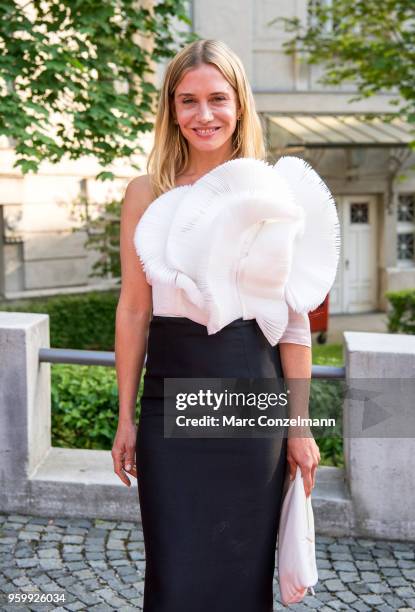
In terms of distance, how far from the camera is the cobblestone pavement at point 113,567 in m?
3.65

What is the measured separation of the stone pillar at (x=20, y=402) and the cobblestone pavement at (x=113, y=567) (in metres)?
0.24

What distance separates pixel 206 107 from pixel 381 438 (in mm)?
2322

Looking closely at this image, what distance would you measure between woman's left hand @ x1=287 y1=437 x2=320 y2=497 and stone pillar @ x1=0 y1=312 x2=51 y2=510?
2.26 m

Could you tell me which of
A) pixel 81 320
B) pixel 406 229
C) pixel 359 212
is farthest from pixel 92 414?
pixel 406 229

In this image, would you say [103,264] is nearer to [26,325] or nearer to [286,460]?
[26,325]

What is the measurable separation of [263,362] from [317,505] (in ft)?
6.86

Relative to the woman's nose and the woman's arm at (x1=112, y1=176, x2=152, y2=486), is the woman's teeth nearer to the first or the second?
the woman's nose

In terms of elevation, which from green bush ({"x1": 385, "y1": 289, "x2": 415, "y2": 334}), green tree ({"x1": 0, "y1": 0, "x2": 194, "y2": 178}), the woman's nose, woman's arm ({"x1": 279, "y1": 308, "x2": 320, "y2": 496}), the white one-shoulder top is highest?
green tree ({"x1": 0, "y1": 0, "x2": 194, "y2": 178})

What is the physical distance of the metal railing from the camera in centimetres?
414

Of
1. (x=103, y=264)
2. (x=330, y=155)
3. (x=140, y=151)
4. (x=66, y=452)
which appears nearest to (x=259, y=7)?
(x=330, y=155)

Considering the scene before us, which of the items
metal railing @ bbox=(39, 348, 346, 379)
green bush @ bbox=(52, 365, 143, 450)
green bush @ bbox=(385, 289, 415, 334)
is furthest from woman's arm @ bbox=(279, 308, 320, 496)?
green bush @ bbox=(385, 289, 415, 334)

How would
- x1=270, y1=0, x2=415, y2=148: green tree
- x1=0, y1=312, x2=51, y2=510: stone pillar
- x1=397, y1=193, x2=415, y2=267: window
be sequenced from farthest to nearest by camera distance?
x1=397, y1=193, x2=415, y2=267: window
x1=270, y1=0, x2=415, y2=148: green tree
x1=0, y1=312, x2=51, y2=510: stone pillar

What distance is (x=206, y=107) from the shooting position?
2.40m

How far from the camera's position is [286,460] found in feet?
8.24
